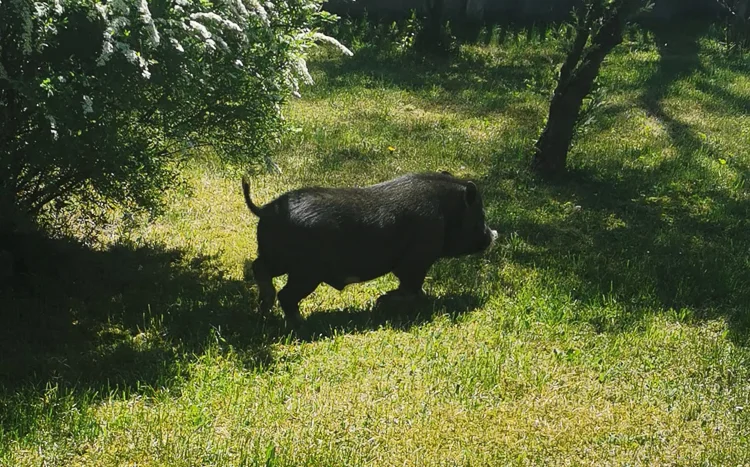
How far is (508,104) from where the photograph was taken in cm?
1372

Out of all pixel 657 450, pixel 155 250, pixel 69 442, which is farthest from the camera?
pixel 155 250

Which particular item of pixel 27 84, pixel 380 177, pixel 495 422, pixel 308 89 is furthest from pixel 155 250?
pixel 308 89

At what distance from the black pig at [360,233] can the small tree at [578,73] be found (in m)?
3.27

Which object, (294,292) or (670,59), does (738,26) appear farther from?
(294,292)

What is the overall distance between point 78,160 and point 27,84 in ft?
2.19

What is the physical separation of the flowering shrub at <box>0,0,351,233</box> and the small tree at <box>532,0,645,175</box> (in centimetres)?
407

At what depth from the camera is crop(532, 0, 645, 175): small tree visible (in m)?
9.59

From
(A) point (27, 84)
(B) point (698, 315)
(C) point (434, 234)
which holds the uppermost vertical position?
(A) point (27, 84)

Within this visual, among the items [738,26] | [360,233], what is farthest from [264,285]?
[738,26]

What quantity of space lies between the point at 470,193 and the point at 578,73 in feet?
11.4

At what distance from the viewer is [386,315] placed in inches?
261

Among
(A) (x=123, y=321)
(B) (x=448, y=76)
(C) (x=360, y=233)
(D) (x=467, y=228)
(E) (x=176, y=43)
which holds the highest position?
(E) (x=176, y=43)

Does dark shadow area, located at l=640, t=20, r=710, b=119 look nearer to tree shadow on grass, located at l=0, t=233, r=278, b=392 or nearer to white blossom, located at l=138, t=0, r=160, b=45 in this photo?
tree shadow on grass, located at l=0, t=233, r=278, b=392

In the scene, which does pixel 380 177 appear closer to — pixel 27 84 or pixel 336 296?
pixel 336 296
